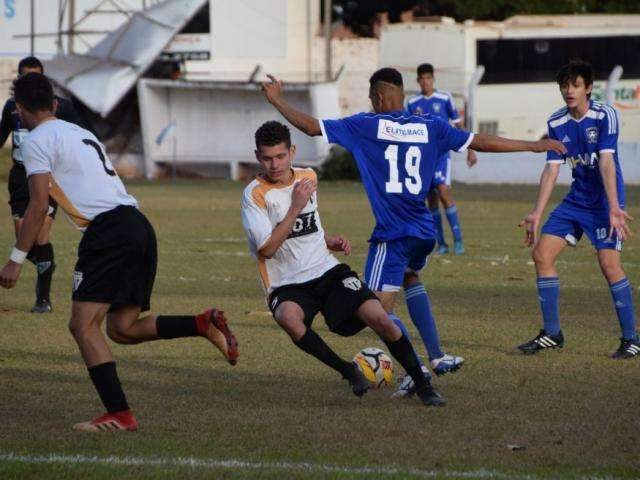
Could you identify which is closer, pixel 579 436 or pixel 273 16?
pixel 579 436

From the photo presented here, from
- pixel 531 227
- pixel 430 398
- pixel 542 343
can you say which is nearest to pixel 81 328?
pixel 430 398

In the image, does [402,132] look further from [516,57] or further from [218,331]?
[516,57]

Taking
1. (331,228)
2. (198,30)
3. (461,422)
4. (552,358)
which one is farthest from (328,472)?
(198,30)

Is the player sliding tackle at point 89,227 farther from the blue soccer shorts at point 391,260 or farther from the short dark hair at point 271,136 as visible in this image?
the blue soccer shorts at point 391,260

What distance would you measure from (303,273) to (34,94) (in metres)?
1.81

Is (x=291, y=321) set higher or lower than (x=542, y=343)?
higher

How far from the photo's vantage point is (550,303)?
9539 mm

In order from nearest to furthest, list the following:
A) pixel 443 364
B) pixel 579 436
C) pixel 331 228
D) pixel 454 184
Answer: pixel 579 436 < pixel 443 364 < pixel 331 228 < pixel 454 184

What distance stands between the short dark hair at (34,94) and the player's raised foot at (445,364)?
293 cm

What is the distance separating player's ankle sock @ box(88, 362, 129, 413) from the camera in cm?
686

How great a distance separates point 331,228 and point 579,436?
1424 cm

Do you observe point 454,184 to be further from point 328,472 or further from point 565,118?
point 328,472

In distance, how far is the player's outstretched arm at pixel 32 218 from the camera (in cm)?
671

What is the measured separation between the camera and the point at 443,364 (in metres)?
8.41
